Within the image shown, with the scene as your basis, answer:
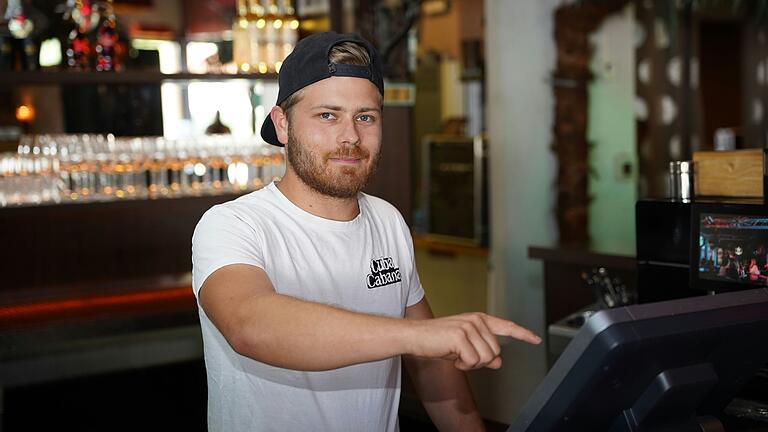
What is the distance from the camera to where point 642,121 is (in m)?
6.25

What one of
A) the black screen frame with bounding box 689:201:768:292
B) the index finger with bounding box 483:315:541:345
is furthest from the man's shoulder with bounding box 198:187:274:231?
the black screen frame with bounding box 689:201:768:292

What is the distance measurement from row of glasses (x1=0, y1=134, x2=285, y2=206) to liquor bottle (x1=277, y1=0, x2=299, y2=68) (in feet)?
1.44

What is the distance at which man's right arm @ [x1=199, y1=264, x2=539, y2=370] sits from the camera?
1.22 m

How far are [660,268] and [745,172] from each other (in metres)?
0.34

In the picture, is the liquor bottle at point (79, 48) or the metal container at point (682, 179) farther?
the liquor bottle at point (79, 48)

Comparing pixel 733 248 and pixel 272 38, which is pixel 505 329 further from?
pixel 272 38

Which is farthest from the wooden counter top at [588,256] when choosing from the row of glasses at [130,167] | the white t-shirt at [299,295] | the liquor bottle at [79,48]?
the white t-shirt at [299,295]

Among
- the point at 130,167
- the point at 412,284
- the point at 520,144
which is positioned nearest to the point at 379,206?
the point at 412,284

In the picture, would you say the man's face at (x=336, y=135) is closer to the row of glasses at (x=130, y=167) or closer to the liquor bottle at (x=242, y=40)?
the row of glasses at (x=130, y=167)

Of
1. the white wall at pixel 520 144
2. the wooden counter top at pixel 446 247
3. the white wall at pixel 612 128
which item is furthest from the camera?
the wooden counter top at pixel 446 247

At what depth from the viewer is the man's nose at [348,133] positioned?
5.88ft

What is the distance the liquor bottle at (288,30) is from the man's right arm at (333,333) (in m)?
3.07

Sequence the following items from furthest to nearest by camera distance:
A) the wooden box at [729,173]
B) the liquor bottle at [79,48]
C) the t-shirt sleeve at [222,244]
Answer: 1. the liquor bottle at [79,48]
2. the wooden box at [729,173]
3. the t-shirt sleeve at [222,244]

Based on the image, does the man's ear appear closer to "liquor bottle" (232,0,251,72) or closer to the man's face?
the man's face
